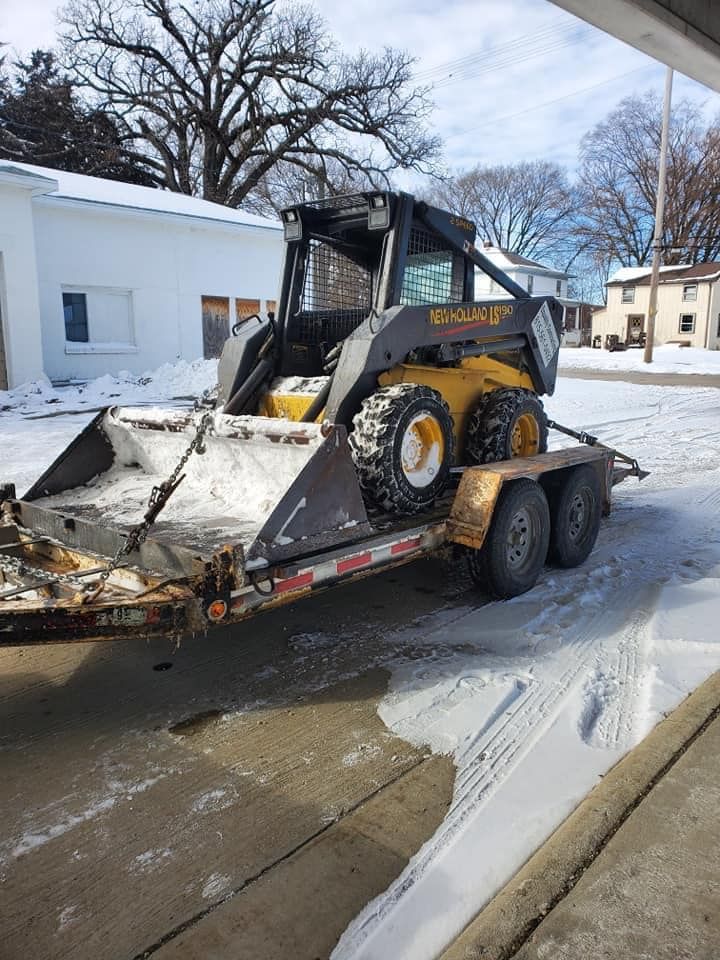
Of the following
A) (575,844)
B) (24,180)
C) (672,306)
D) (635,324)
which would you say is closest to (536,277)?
(635,324)

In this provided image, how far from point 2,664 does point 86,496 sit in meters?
1.25

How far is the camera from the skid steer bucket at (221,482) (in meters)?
4.00

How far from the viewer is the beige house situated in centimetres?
4550

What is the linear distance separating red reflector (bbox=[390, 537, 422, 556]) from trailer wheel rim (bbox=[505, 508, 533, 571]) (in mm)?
851

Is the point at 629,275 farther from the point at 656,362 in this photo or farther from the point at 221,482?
the point at 221,482

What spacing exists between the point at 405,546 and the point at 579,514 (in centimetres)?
216

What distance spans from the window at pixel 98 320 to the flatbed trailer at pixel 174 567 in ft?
45.0

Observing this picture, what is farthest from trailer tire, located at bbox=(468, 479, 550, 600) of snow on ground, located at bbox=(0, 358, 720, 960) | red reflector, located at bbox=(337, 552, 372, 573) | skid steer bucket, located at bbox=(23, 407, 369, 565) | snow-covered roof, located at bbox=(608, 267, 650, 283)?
snow-covered roof, located at bbox=(608, 267, 650, 283)

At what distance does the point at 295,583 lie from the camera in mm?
3918

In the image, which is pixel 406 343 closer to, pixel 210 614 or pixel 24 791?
pixel 210 614

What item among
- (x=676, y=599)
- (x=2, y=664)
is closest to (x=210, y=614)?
(x=2, y=664)

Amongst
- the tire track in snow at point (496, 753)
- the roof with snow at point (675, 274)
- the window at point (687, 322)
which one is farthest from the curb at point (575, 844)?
the window at point (687, 322)

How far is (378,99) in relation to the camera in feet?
108

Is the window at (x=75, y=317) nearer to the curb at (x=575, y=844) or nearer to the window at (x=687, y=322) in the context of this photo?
the curb at (x=575, y=844)
